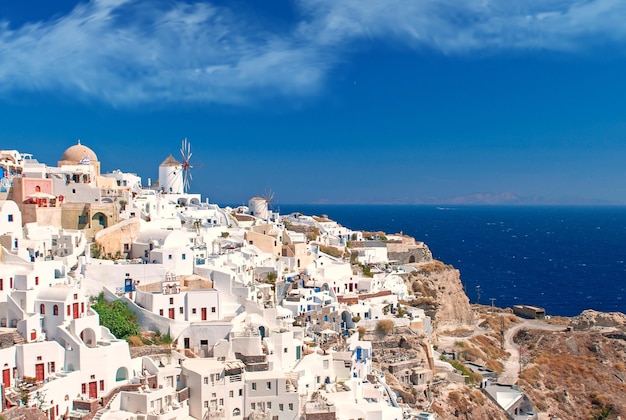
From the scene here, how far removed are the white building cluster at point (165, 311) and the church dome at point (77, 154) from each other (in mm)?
153

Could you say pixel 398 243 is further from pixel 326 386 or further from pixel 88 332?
pixel 88 332

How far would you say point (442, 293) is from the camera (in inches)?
2581

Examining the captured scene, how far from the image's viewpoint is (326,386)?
116ft

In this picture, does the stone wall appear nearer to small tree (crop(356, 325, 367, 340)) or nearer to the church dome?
small tree (crop(356, 325, 367, 340))

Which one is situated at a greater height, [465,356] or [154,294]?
[154,294]

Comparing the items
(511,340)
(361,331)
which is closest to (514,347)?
(511,340)

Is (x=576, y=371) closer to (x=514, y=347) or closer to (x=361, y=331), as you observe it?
(x=514, y=347)

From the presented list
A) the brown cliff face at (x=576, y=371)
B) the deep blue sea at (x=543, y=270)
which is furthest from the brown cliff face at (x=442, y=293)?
the deep blue sea at (x=543, y=270)

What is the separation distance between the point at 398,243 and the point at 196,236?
3386 cm

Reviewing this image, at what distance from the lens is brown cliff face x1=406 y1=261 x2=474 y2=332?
6284 centimetres

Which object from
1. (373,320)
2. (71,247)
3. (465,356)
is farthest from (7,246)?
(465,356)

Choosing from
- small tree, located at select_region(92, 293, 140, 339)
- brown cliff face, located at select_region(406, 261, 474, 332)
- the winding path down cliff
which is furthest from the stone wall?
small tree, located at select_region(92, 293, 140, 339)

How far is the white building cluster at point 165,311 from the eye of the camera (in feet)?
97.2

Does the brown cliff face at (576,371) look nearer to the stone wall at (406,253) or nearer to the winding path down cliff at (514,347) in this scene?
the winding path down cliff at (514,347)
